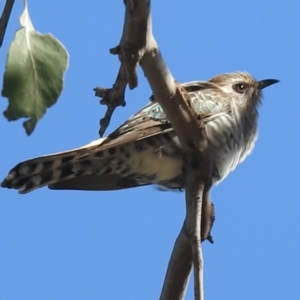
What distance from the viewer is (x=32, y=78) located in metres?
2.19

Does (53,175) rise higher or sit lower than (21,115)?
higher

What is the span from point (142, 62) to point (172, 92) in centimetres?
33

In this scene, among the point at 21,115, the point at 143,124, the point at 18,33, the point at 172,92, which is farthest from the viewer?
the point at 143,124

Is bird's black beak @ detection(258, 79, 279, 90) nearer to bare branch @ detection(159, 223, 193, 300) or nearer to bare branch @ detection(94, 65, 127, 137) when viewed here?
bare branch @ detection(159, 223, 193, 300)

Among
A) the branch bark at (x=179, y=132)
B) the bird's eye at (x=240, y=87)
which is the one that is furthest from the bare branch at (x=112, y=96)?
the bird's eye at (x=240, y=87)

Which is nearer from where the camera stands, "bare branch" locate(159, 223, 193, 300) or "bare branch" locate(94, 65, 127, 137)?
"bare branch" locate(94, 65, 127, 137)

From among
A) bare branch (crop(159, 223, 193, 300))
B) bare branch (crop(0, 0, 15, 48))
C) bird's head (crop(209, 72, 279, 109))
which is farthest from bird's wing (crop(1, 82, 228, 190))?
bare branch (crop(0, 0, 15, 48))

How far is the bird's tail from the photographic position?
14.9 feet

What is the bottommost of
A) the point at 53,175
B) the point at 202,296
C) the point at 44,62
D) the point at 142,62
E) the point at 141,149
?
the point at 202,296

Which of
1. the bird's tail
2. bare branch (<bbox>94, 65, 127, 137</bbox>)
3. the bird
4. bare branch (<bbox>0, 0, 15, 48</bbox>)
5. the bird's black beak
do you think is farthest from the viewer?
the bird's black beak

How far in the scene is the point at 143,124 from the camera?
17.1 feet

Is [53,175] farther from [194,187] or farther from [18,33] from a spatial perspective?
[18,33]

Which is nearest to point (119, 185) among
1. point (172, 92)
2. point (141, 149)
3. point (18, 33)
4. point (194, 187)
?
point (141, 149)

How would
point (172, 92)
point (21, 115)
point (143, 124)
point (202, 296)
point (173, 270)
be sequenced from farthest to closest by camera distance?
point (143, 124) < point (173, 270) < point (172, 92) < point (202, 296) < point (21, 115)
